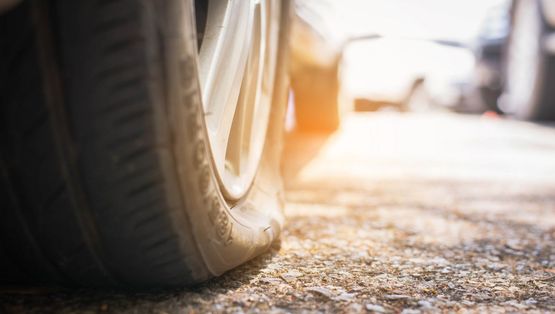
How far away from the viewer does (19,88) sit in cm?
69

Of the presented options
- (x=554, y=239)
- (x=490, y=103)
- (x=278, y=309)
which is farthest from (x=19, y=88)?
(x=490, y=103)

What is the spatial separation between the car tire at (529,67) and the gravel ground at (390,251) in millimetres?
2696

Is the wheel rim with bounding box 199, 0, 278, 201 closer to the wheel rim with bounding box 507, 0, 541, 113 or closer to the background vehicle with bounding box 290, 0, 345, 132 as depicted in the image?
the background vehicle with bounding box 290, 0, 345, 132

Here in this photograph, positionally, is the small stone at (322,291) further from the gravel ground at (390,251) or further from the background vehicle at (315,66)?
the background vehicle at (315,66)

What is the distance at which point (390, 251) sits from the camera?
1.32 meters

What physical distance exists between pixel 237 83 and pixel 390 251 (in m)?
0.57

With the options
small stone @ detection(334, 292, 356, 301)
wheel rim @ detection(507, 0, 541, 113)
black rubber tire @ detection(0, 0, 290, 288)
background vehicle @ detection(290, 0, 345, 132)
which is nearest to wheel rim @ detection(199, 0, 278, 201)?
black rubber tire @ detection(0, 0, 290, 288)

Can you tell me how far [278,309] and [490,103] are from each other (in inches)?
335

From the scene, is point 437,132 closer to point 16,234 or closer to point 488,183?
point 488,183

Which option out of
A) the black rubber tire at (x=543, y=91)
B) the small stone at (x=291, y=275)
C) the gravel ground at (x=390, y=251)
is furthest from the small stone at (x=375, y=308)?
the black rubber tire at (x=543, y=91)

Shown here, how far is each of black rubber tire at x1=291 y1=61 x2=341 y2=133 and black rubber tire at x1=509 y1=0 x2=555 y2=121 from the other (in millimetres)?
2551

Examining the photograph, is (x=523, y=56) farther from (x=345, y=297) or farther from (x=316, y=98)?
(x=345, y=297)

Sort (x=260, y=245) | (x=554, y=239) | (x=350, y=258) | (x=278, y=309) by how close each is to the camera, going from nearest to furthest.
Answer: (x=278, y=309)
(x=260, y=245)
(x=350, y=258)
(x=554, y=239)

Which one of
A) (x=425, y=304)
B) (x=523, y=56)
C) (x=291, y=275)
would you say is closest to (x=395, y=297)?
(x=425, y=304)
